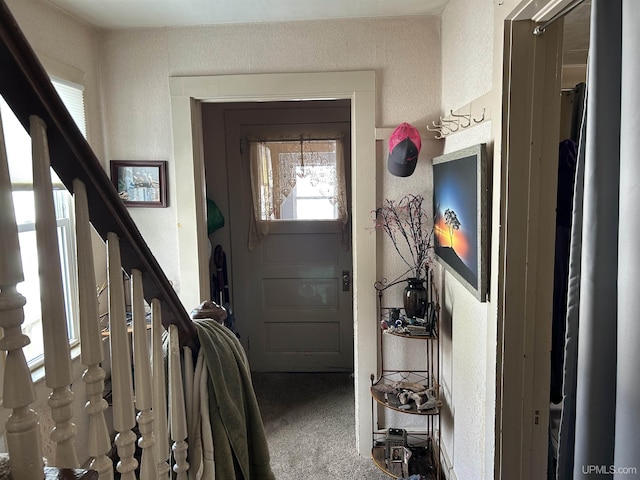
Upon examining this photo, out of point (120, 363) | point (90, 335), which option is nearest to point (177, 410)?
point (120, 363)

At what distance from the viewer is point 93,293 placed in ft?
2.59

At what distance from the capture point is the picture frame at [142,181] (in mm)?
2457

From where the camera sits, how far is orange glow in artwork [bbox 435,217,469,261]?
1.68 m

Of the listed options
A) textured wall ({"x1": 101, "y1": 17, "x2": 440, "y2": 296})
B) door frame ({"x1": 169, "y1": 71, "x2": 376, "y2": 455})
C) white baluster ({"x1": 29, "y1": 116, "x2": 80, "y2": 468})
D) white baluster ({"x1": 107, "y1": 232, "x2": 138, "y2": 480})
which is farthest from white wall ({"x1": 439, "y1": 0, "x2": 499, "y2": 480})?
white baluster ({"x1": 29, "y1": 116, "x2": 80, "y2": 468})

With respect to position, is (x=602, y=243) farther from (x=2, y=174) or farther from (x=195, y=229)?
(x=195, y=229)

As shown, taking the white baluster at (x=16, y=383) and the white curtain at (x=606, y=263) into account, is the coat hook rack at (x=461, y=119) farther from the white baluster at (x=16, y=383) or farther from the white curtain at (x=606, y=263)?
the white baluster at (x=16, y=383)

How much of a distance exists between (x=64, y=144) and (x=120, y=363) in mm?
447

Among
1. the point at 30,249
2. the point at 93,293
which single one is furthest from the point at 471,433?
the point at 30,249

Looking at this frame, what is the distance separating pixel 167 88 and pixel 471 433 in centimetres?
233

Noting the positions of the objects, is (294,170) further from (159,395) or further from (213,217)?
(159,395)

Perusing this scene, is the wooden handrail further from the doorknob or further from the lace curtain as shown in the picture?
the doorknob

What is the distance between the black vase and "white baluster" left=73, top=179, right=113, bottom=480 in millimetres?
1649

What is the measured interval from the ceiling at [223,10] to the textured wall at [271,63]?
0.06 meters

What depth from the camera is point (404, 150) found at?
2.06 m
